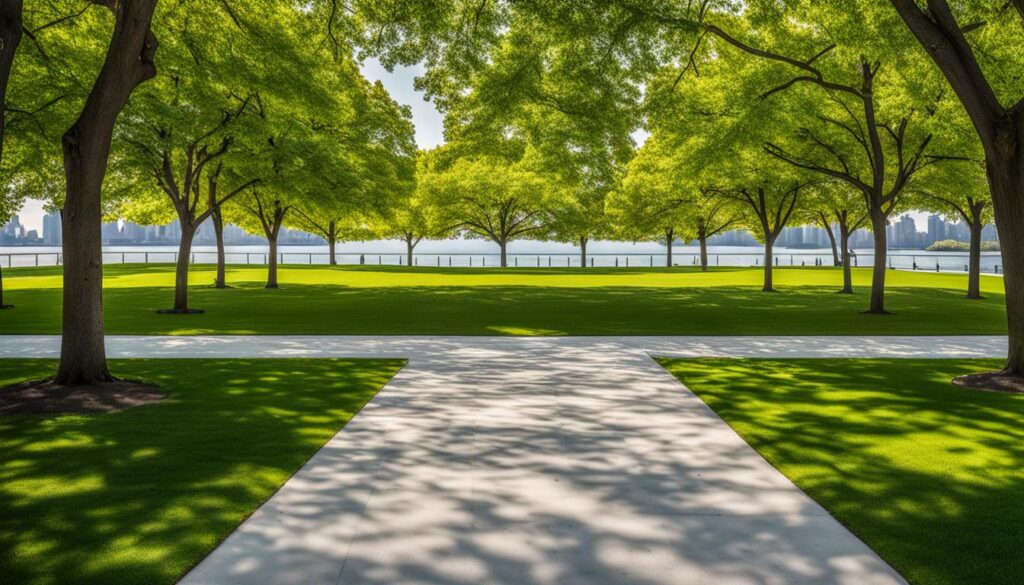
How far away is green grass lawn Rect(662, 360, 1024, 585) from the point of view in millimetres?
4316

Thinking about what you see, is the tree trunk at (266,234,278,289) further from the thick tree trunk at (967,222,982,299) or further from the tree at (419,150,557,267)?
the thick tree trunk at (967,222,982,299)

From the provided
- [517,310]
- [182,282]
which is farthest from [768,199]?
[182,282]

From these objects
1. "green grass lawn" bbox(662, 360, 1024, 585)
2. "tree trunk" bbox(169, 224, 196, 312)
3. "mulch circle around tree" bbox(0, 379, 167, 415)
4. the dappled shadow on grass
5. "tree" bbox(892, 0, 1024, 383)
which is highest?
"tree" bbox(892, 0, 1024, 383)

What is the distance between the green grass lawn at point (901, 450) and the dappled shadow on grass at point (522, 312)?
5931 millimetres

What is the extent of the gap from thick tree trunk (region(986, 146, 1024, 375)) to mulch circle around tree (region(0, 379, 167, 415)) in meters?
11.9

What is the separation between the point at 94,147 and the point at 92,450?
4377 millimetres

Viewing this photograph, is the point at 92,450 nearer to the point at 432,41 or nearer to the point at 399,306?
the point at 432,41

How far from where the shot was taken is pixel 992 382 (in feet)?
31.9

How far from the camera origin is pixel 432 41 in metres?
16.6

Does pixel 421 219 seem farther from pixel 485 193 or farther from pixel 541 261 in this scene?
pixel 541 261

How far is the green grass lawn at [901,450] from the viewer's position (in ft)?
14.2

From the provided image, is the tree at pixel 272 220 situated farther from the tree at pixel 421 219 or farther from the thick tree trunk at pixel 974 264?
the thick tree trunk at pixel 974 264

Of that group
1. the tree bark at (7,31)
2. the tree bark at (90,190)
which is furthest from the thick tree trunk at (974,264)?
the tree bark at (7,31)

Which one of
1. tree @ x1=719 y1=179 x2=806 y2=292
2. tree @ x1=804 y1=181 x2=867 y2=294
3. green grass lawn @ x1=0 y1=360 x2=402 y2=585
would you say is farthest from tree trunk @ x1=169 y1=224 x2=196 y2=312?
tree @ x1=804 y1=181 x2=867 y2=294
